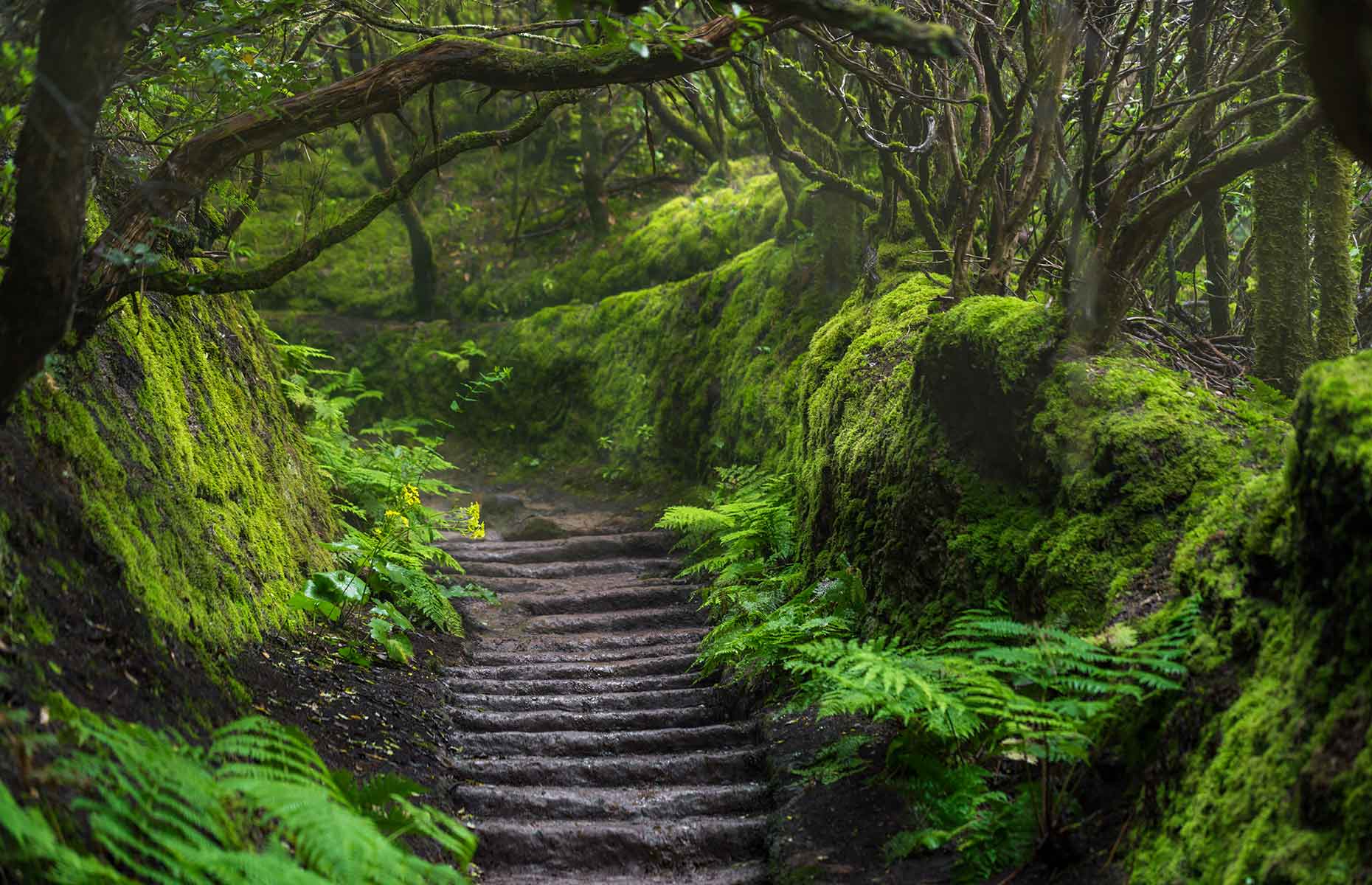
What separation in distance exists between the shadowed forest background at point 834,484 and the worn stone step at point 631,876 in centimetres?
5

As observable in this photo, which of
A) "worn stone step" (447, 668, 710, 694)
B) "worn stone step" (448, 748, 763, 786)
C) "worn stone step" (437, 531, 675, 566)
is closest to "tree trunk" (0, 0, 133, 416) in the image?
"worn stone step" (448, 748, 763, 786)

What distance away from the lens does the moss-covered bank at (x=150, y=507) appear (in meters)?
3.36

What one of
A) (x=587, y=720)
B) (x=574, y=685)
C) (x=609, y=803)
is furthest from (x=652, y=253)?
(x=609, y=803)

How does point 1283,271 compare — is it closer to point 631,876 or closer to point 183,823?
point 631,876

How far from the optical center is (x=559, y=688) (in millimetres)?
6469

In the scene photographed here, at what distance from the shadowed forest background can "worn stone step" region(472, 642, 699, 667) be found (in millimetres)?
349

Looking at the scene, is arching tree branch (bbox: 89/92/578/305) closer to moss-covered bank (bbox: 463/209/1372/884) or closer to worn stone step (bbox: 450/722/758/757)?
moss-covered bank (bbox: 463/209/1372/884)

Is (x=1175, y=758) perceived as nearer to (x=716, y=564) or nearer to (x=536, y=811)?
(x=536, y=811)

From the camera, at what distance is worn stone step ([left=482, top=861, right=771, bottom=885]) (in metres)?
4.39

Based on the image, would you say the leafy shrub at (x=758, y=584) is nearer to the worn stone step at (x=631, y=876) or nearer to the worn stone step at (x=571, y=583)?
the worn stone step at (x=571, y=583)

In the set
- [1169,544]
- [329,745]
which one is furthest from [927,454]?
[329,745]

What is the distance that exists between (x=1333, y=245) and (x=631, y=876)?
4915mm

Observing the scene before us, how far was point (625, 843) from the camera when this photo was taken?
468cm

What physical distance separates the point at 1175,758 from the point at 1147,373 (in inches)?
84.5
